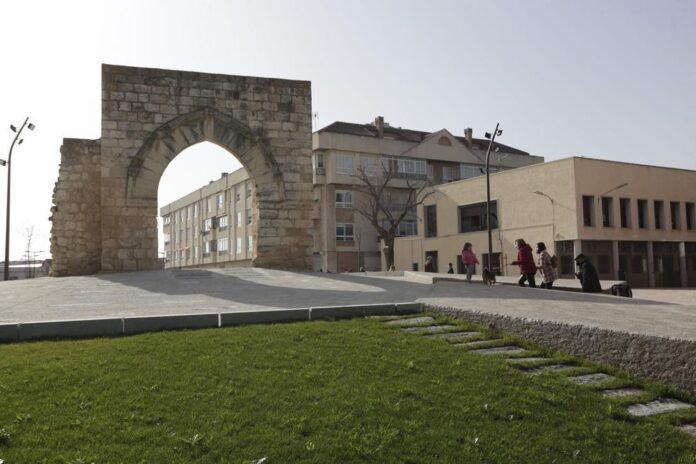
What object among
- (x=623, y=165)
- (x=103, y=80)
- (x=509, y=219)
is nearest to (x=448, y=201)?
(x=509, y=219)

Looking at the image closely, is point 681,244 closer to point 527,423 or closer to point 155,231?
point 155,231

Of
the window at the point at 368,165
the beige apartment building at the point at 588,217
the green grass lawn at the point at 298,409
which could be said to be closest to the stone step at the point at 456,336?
the green grass lawn at the point at 298,409

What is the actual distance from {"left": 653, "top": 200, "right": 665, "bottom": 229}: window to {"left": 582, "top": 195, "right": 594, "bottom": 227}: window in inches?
285

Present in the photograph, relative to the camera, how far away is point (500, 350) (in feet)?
24.7

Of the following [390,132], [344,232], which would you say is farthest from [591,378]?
[390,132]

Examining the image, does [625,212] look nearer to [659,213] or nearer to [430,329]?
[659,213]

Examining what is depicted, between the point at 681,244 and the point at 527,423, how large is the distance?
4336 centimetres

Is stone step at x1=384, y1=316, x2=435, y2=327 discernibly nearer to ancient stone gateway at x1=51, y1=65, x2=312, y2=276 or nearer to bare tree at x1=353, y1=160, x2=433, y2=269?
ancient stone gateway at x1=51, y1=65, x2=312, y2=276

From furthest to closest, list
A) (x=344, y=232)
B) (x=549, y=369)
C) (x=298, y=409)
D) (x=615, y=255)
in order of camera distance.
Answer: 1. (x=344, y=232)
2. (x=615, y=255)
3. (x=549, y=369)
4. (x=298, y=409)

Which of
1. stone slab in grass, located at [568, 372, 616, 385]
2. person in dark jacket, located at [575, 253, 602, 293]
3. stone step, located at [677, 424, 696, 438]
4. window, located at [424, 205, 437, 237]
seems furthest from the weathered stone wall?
window, located at [424, 205, 437, 237]

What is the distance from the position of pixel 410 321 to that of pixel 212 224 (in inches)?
2437

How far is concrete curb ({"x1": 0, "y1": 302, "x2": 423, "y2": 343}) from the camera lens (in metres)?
7.59

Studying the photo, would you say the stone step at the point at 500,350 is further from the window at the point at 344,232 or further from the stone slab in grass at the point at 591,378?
the window at the point at 344,232

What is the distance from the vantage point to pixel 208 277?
1706cm
